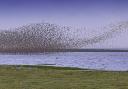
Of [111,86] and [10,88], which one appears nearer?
[10,88]

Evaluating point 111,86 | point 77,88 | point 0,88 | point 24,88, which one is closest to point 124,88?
point 111,86

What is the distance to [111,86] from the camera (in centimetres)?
4562

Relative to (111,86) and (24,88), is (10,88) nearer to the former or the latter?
(24,88)

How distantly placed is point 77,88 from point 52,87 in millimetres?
3045

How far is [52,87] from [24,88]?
3557 millimetres

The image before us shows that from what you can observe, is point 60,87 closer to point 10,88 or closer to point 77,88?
point 77,88

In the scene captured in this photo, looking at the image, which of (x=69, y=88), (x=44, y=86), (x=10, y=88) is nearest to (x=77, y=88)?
(x=69, y=88)

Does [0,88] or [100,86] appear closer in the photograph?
[0,88]

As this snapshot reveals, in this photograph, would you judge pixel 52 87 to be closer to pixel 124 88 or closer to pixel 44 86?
pixel 44 86

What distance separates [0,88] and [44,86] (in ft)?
18.8

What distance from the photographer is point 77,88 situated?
43.7 metres

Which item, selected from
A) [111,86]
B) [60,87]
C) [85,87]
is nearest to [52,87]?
[60,87]

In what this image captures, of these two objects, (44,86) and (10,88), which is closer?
(10,88)

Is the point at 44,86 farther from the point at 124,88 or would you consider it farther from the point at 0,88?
the point at 124,88
